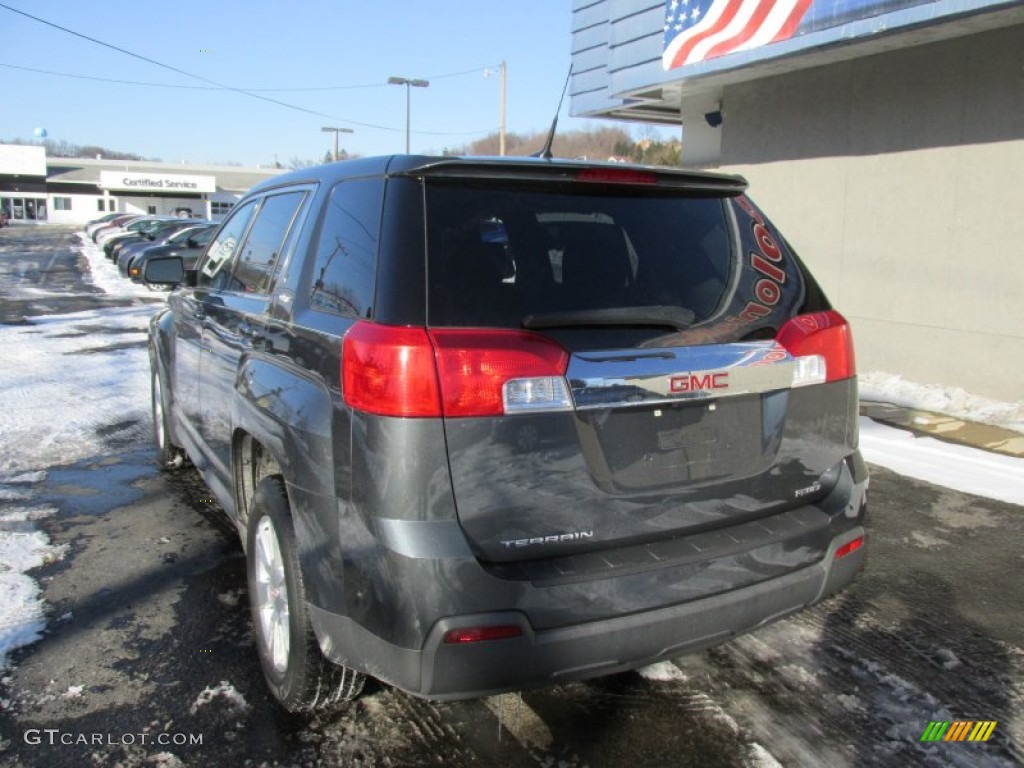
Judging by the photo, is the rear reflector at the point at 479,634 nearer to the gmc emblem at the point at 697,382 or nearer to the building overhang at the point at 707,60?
the gmc emblem at the point at 697,382

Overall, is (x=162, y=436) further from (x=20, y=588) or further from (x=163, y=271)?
(x=20, y=588)

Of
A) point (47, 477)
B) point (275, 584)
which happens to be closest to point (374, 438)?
point (275, 584)

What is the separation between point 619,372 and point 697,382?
26 centimetres

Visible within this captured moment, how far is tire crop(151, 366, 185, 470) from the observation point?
5.37m

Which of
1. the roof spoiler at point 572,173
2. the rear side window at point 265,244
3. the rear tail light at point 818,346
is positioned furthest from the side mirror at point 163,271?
the rear tail light at point 818,346

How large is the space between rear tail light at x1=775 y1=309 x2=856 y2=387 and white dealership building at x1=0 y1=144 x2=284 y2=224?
79.5 metres

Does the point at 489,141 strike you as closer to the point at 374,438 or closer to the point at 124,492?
the point at 124,492

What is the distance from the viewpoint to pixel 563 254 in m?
2.49

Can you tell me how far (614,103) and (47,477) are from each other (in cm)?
942

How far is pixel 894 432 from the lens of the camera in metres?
6.91

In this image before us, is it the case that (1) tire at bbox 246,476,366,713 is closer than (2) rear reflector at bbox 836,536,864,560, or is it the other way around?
(1) tire at bbox 246,476,366,713

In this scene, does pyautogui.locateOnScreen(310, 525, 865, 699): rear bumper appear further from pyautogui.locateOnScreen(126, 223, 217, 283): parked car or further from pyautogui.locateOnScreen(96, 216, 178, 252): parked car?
pyautogui.locateOnScreen(96, 216, 178, 252): parked car

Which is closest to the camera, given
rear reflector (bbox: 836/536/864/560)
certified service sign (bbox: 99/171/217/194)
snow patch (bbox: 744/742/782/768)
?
snow patch (bbox: 744/742/782/768)

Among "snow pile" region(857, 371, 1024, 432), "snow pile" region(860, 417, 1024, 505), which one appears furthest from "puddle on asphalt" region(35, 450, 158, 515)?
"snow pile" region(857, 371, 1024, 432)
